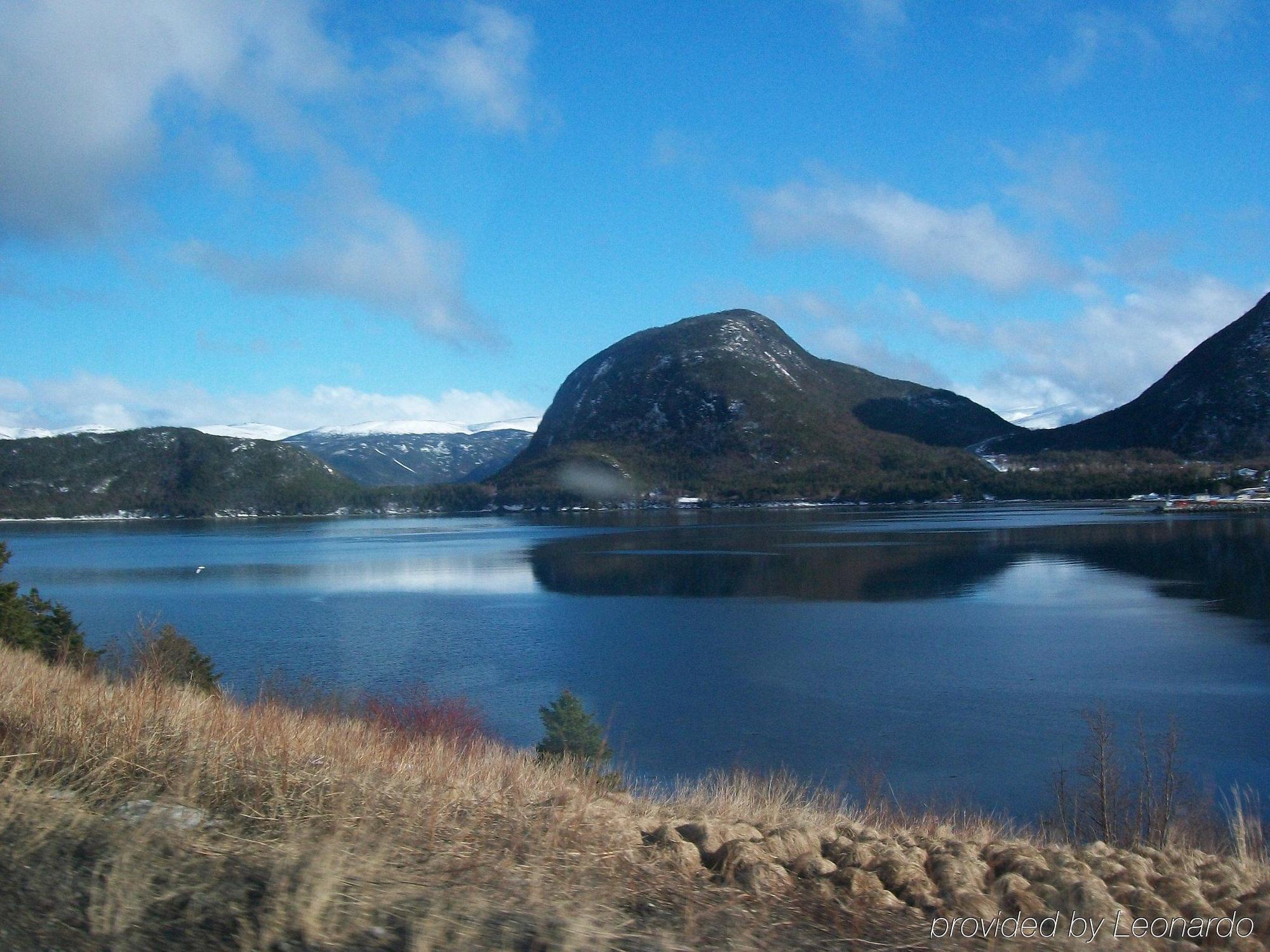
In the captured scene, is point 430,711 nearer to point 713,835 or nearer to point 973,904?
point 713,835

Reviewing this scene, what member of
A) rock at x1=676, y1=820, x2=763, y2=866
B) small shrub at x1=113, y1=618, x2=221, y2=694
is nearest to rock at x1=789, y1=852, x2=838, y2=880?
rock at x1=676, y1=820, x2=763, y2=866

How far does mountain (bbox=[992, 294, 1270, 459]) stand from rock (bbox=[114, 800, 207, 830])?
570ft

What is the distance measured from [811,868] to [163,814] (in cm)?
329

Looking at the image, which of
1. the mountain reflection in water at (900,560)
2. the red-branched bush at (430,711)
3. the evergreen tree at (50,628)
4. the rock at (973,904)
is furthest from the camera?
the mountain reflection in water at (900,560)

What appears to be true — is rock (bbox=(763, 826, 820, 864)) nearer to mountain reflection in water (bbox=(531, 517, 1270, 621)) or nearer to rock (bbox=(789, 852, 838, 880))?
rock (bbox=(789, 852, 838, 880))

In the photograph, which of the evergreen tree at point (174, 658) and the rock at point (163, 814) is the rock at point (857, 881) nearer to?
the rock at point (163, 814)

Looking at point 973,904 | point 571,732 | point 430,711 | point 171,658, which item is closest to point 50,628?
point 171,658

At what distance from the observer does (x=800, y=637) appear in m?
33.1

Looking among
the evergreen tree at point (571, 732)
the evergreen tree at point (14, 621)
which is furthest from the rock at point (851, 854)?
the evergreen tree at point (14, 621)

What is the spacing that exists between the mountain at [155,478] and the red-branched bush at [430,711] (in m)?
157

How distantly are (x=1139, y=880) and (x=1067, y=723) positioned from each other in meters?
17.4

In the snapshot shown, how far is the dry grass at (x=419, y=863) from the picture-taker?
3.74m

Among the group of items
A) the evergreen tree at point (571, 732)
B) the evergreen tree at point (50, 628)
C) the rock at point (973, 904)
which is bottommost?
the evergreen tree at point (571, 732)

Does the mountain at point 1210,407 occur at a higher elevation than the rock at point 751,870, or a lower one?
higher
